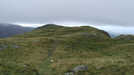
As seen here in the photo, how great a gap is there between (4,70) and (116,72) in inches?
749

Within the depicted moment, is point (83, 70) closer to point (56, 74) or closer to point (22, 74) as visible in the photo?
point (56, 74)

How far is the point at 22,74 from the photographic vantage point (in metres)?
24.7

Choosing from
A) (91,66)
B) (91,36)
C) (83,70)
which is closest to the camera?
(83,70)

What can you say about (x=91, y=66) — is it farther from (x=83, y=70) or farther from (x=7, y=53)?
(x=7, y=53)

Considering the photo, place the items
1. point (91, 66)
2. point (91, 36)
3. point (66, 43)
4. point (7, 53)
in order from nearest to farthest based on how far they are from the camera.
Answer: point (91, 66), point (7, 53), point (66, 43), point (91, 36)

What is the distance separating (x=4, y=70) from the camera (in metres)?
25.4

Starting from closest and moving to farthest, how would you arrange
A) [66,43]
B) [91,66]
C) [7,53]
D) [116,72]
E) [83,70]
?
[116,72] → [83,70] → [91,66] → [7,53] → [66,43]

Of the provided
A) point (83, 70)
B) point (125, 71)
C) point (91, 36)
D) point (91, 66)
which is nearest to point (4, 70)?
point (83, 70)

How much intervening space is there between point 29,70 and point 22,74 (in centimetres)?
211

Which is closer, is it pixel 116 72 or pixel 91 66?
pixel 116 72

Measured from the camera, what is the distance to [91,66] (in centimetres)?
2836

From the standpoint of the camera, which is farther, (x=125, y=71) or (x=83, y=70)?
(x=83, y=70)

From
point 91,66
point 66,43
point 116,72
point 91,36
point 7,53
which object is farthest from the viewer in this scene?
point 91,36

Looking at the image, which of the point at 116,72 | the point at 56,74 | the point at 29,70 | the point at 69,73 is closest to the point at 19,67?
the point at 29,70
